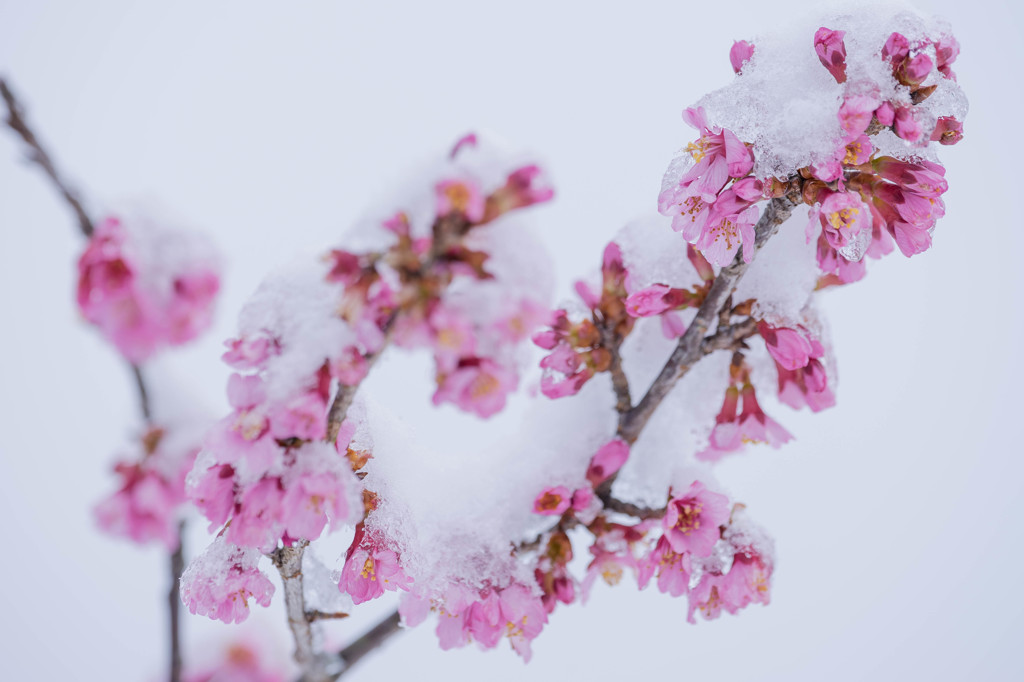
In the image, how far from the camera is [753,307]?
3.16 feet

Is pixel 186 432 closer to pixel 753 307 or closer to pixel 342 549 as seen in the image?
pixel 342 549

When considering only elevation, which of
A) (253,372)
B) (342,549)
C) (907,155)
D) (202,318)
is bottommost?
(342,549)

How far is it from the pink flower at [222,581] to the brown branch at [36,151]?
42cm

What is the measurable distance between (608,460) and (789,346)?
0.98 feet

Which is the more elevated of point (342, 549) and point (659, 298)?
point (659, 298)

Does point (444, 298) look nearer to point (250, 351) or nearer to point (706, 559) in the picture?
point (250, 351)

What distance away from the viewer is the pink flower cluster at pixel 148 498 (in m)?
0.72

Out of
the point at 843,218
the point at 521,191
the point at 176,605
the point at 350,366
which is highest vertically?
the point at 843,218

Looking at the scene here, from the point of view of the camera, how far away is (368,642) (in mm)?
1021

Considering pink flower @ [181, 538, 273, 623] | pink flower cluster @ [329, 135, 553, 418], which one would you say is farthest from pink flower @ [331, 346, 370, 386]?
pink flower @ [181, 538, 273, 623]

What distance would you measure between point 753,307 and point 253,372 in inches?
26.8

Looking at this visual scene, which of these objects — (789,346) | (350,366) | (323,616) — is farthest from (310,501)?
(789,346)

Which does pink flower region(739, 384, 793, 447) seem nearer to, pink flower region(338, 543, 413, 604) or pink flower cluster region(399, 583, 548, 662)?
pink flower cluster region(399, 583, 548, 662)

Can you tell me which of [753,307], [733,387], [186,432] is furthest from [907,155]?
[186,432]
